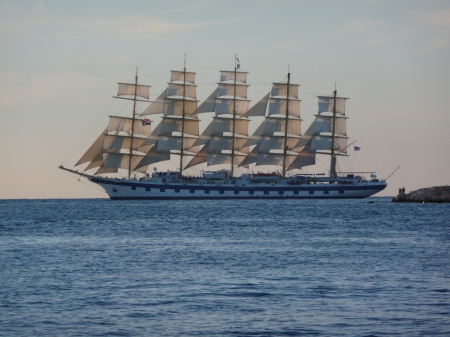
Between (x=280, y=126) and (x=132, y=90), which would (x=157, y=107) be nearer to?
(x=132, y=90)

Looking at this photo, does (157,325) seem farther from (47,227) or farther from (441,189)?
(441,189)

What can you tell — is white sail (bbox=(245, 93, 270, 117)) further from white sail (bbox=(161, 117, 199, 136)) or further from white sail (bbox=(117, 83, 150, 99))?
white sail (bbox=(117, 83, 150, 99))

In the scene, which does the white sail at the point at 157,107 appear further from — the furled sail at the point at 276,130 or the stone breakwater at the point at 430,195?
the stone breakwater at the point at 430,195

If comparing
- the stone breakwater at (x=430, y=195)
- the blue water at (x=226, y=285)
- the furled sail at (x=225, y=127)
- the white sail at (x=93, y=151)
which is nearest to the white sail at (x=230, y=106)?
the furled sail at (x=225, y=127)

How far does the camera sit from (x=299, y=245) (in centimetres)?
4172

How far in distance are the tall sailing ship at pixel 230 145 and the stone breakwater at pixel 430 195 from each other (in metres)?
12.7

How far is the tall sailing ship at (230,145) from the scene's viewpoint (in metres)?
121

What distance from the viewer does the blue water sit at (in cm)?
1989

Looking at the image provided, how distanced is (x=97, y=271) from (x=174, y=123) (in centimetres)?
9308

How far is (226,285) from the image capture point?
26312 millimetres

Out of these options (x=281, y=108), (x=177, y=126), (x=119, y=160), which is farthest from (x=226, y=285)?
(x=281, y=108)

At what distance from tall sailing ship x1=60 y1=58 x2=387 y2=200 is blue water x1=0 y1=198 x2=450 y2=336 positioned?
72073 millimetres

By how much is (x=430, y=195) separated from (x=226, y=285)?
90072 mm

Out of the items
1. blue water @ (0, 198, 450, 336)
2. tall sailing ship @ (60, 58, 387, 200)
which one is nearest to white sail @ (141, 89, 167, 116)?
tall sailing ship @ (60, 58, 387, 200)
